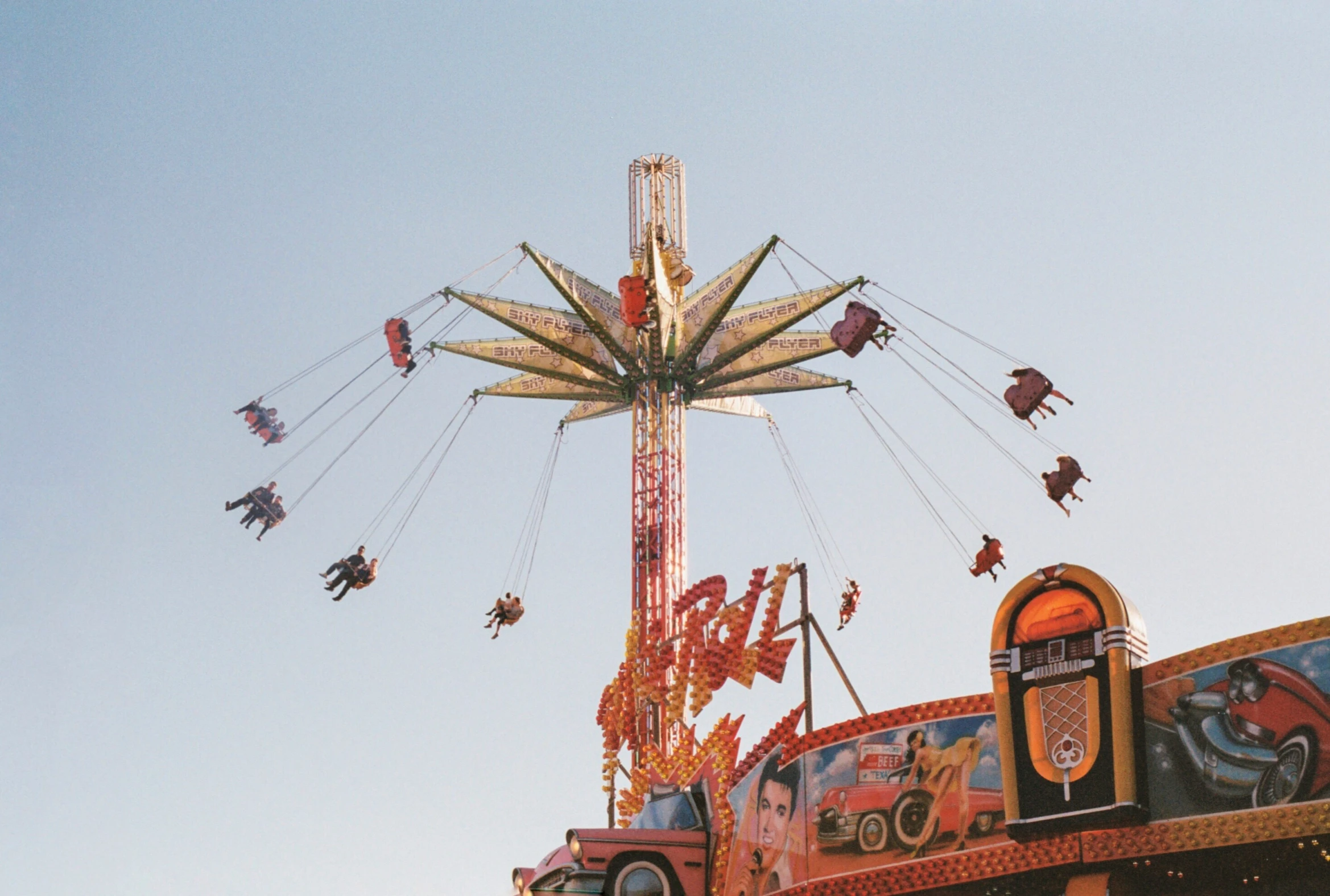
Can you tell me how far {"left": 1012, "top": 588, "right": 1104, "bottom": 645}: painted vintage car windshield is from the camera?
23.3 meters

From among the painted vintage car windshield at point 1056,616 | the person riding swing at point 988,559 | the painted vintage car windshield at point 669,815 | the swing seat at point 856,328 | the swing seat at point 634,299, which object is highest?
the swing seat at point 634,299

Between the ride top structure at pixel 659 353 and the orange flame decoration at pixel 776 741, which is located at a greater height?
the ride top structure at pixel 659 353

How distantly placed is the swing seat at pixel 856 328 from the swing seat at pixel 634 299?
4.84 m

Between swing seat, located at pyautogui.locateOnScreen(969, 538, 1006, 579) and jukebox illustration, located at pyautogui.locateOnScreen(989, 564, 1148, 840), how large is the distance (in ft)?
23.2

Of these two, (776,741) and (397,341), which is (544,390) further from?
(776,741)

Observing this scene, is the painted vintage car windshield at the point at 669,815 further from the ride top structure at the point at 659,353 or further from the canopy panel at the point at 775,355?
the canopy panel at the point at 775,355

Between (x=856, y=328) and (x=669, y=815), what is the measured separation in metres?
9.80

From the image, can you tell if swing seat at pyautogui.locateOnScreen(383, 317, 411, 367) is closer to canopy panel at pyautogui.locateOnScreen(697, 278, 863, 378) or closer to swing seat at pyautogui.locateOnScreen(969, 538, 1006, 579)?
canopy panel at pyautogui.locateOnScreen(697, 278, 863, 378)

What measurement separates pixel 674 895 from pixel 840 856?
11.9 feet

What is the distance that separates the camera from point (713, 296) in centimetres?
3800

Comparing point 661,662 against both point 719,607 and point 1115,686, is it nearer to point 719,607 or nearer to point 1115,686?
point 719,607

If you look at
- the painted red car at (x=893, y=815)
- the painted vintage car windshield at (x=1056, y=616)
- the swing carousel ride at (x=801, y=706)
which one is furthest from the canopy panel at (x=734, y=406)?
the painted vintage car windshield at (x=1056, y=616)

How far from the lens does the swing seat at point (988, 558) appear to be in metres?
31.1

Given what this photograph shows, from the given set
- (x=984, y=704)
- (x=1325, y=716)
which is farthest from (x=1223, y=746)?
(x=984, y=704)
